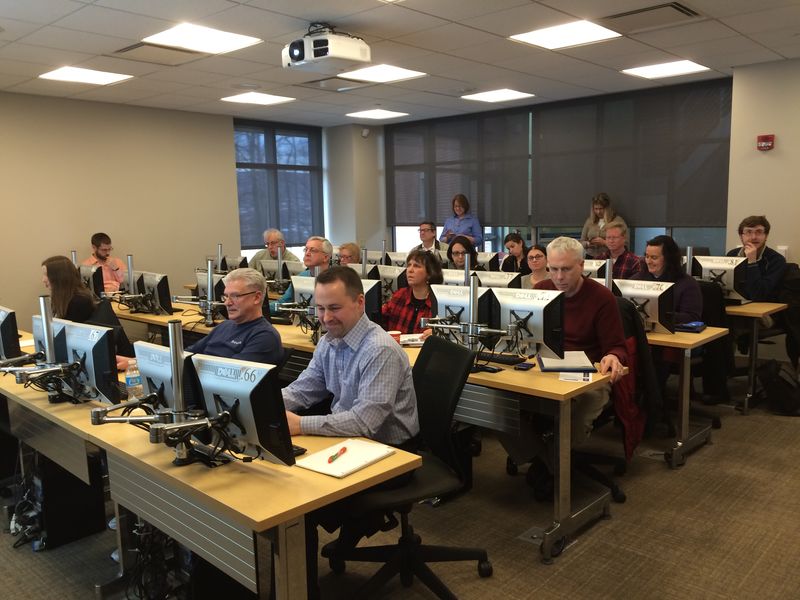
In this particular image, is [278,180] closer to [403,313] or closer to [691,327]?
[403,313]

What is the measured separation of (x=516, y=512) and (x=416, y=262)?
1.57 meters

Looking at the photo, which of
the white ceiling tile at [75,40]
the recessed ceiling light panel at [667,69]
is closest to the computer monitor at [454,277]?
the white ceiling tile at [75,40]

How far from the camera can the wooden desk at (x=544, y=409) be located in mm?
2703

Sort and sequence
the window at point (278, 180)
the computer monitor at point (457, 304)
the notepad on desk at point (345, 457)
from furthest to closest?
1. the window at point (278, 180)
2. the computer monitor at point (457, 304)
3. the notepad on desk at point (345, 457)

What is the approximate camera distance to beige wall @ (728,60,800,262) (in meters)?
5.97

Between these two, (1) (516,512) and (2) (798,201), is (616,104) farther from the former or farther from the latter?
(1) (516,512)

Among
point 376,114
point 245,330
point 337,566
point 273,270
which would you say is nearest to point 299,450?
point 337,566

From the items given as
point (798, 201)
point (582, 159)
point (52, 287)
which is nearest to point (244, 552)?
point (52, 287)

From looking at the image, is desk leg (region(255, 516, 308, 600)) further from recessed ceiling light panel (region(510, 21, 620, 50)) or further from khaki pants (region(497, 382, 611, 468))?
recessed ceiling light panel (region(510, 21, 620, 50))

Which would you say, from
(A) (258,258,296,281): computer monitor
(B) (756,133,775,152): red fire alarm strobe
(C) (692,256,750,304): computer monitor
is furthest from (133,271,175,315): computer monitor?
(B) (756,133,775,152): red fire alarm strobe

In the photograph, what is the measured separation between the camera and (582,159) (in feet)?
26.3

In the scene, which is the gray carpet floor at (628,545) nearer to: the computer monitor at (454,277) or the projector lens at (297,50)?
the computer monitor at (454,277)

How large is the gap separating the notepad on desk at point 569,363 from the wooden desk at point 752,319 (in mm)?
2042

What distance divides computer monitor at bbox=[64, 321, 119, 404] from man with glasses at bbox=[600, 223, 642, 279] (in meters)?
4.10
